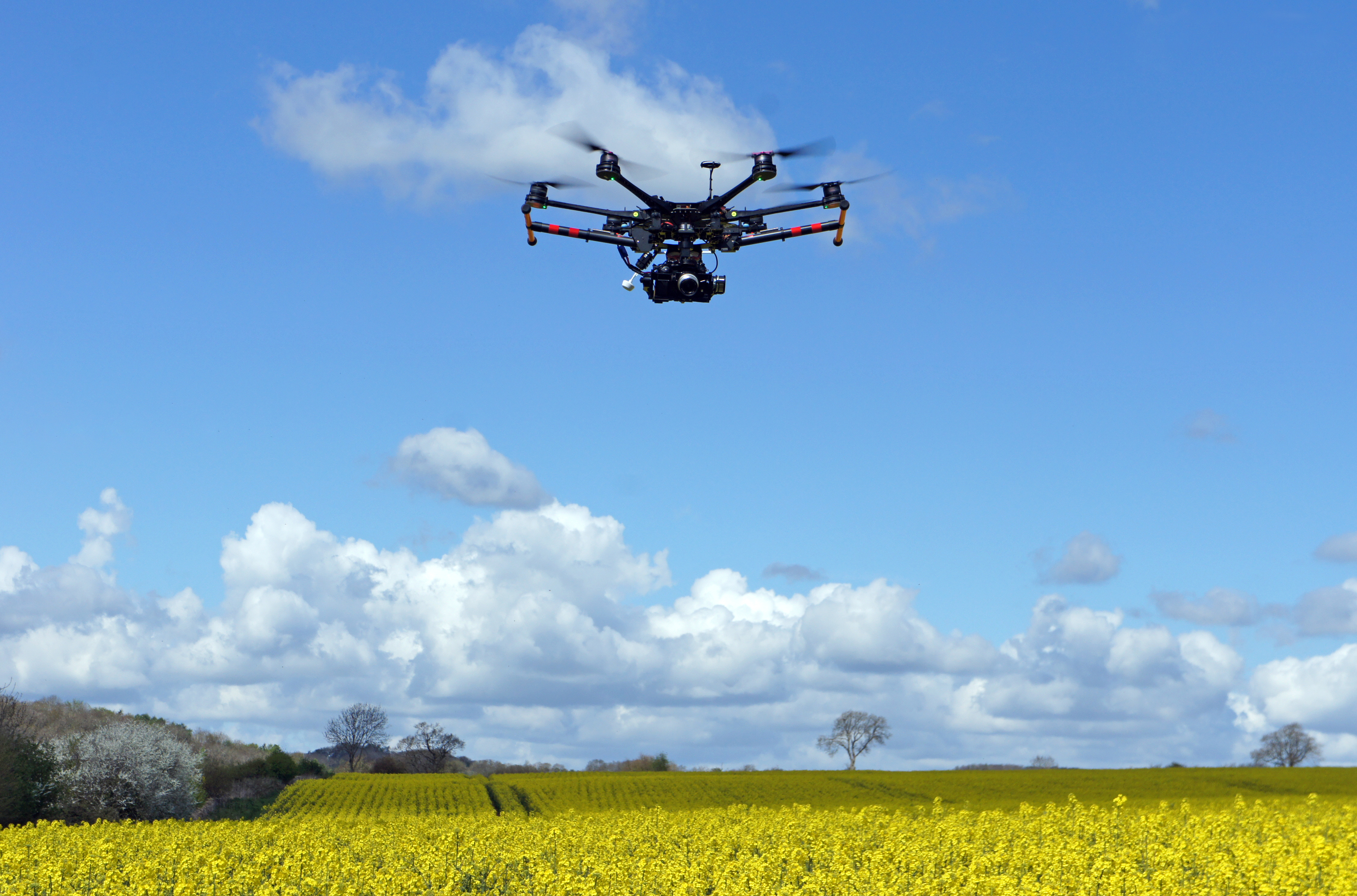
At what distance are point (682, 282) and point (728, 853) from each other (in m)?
23.0

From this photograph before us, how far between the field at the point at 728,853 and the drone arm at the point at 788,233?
1714 centimetres

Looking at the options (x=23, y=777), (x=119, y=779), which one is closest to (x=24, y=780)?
(x=23, y=777)

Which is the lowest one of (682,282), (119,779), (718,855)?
(119,779)

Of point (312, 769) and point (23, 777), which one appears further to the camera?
point (312, 769)

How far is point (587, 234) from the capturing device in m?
28.0

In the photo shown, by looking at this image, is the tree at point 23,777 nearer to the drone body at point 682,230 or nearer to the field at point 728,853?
the field at point 728,853

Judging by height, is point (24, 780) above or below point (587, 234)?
below

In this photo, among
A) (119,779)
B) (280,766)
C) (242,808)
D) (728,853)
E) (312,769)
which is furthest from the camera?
(312,769)

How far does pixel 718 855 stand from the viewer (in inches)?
1508

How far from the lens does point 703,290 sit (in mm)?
28750

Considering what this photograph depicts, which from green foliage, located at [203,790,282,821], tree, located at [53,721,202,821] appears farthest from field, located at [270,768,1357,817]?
tree, located at [53,721,202,821]

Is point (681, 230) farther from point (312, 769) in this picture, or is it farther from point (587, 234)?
point (312, 769)

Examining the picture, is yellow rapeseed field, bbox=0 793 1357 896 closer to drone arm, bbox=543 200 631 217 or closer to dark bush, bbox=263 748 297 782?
drone arm, bbox=543 200 631 217

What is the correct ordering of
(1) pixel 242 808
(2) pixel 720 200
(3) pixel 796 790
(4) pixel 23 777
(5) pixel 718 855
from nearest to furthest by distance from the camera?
(2) pixel 720 200, (5) pixel 718 855, (4) pixel 23 777, (3) pixel 796 790, (1) pixel 242 808
